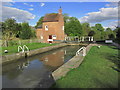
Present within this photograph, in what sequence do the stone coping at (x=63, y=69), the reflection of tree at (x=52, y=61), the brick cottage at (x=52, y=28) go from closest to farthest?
1. the stone coping at (x=63, y=69)
2. the reflection of tree at (x=52, y=61)
3. the brick cottage at (x=52, y=28)

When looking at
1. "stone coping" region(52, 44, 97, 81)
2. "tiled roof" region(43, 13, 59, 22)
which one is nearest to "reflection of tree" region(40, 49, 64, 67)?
"stone coping" region(52, 44, 97, 81)

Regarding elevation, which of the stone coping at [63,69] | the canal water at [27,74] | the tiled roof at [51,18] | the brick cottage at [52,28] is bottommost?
the canal water at [27,74]

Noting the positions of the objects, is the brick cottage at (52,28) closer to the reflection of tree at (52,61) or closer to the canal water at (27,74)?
the reflection of tree at (52,61)

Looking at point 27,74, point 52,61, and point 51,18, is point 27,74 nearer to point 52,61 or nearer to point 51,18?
point 52,61

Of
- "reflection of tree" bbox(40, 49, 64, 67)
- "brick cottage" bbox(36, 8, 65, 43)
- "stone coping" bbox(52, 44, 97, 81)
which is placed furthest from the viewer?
"brick cottage" bbox(36, 8, 65, 43)

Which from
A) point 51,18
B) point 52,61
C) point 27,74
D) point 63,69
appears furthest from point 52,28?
→ point 63,69

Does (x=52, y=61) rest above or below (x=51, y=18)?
below

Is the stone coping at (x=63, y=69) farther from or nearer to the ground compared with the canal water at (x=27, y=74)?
farther from the ground

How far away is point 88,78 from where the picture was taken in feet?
18.3

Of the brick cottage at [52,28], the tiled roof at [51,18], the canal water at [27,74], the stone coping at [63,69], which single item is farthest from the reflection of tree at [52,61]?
the tiled roof at [51,18]

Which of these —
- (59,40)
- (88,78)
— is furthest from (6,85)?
(59,40)

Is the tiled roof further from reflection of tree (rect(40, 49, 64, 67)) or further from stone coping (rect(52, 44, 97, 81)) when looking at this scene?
stone coping (rect(52, 44, 97, 81))

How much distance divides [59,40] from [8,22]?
17.9 metres

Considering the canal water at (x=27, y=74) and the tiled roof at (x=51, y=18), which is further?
the tiled roof at (x=51, y=18)
